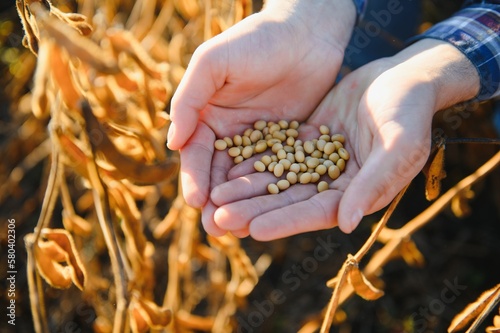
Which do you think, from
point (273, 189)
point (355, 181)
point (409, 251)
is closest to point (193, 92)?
point (273, 189)

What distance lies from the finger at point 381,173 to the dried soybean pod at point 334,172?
6.3 inches

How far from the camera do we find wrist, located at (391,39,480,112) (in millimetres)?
1018

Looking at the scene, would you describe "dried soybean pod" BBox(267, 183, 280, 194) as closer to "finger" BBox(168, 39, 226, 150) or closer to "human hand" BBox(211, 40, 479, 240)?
"human hand" BBox(211, 40, 479, 240)

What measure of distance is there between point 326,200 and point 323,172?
0.15 metres

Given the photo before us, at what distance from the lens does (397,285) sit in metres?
1.63

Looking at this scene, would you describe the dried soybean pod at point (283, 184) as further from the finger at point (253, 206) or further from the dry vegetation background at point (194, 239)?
the dry vegetation background at point (194, 239)

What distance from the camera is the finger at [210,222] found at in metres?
0.93

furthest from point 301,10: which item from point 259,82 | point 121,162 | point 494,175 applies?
point 494,175

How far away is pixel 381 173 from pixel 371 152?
0.06 m

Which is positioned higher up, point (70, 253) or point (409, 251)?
point (70, 253)

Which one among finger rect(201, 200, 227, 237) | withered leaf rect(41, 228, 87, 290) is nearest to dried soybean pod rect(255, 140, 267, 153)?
finger rect(201, 200, 227, 237)

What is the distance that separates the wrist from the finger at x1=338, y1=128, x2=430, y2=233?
161mm

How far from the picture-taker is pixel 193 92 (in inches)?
39.6

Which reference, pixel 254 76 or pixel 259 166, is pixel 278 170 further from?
pixel 254 76
